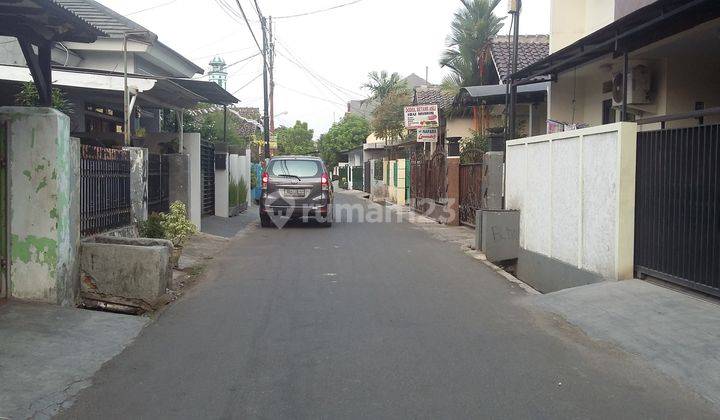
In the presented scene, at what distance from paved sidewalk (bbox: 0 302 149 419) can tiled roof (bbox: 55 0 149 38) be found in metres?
9.77

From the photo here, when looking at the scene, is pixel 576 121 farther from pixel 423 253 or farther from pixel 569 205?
pixel 569 205

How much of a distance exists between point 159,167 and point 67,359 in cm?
876

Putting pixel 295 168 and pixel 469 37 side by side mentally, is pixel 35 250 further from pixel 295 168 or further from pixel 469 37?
pixel 469 37

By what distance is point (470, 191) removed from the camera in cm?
1708

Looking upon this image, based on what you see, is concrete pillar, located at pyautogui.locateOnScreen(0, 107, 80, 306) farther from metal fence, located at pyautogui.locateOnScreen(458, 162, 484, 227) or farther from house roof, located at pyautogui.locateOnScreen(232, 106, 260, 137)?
house roof, located at pyautogui.locateOnScreen(232, 106, 260, 137)

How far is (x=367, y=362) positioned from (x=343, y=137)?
184ft

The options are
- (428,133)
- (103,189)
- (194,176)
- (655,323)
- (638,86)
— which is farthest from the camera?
(428,133)

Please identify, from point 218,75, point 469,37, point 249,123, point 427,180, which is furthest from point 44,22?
point 249,123

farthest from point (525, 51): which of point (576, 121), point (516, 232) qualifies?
point (516, 232)

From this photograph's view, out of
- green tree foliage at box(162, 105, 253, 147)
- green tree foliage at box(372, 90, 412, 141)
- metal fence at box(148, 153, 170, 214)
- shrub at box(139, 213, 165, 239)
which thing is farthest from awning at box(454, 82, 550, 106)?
green tree foliage at box(372, 90, 412, 141)

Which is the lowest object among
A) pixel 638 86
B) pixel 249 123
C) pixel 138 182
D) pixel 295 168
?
pixel 138 182

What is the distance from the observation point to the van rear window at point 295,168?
1694cm

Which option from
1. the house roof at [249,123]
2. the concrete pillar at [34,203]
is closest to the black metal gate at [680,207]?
the concrete pillar at [34,203]

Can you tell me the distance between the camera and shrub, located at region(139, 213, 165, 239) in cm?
1096
